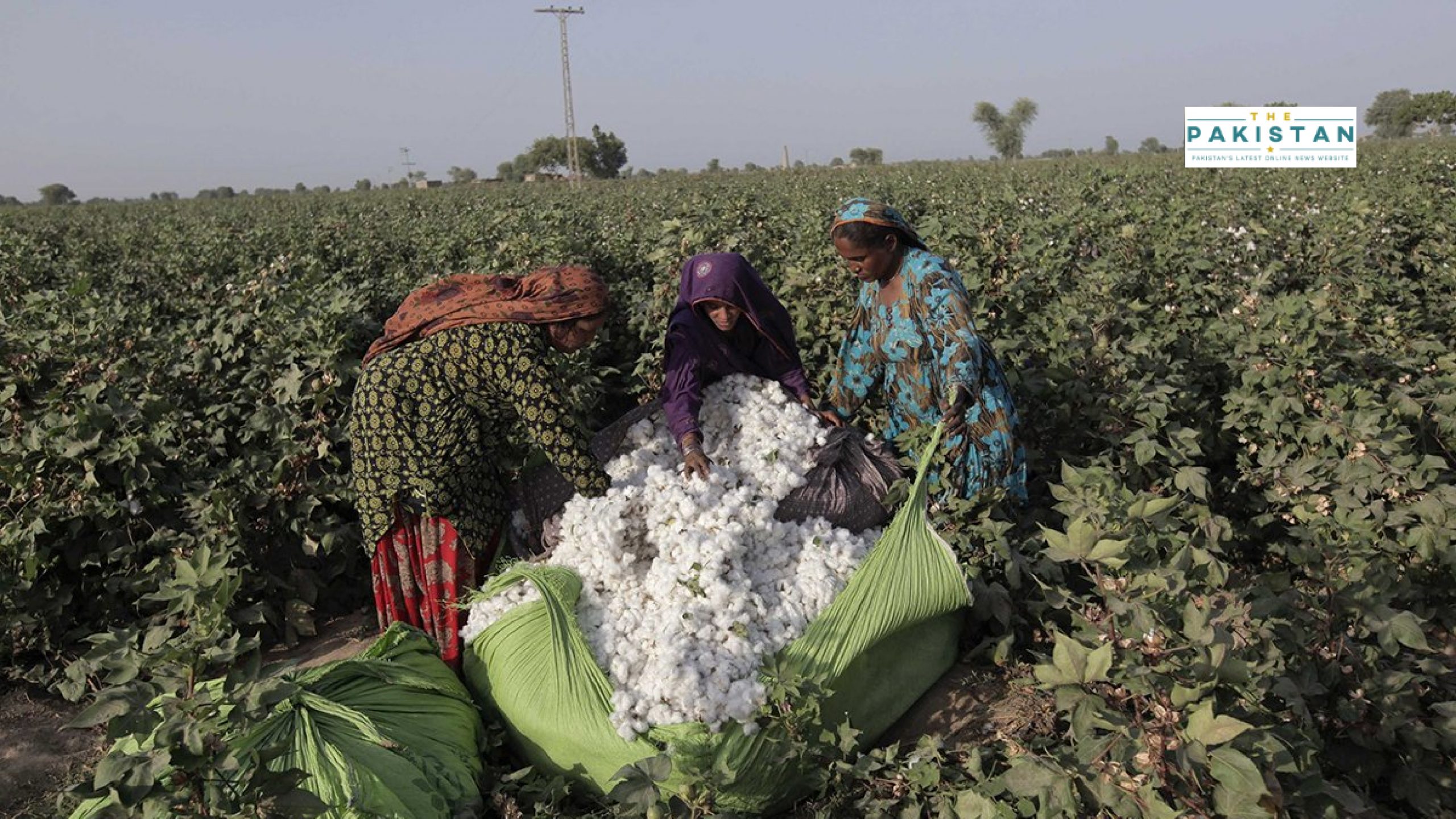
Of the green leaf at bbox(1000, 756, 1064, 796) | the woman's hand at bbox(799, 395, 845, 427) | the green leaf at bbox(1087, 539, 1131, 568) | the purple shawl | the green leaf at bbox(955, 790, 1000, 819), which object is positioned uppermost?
the purple shawl

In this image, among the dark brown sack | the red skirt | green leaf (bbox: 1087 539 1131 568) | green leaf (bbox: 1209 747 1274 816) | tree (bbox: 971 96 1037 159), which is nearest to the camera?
green leaf (bbox: 1209 747 1274 816)

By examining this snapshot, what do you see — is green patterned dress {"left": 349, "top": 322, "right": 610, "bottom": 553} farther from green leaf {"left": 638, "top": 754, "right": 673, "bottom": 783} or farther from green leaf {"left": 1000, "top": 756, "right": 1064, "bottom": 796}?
green leaf {"left": 1000, "top": 756, "right": 1064, "bottom": 796}

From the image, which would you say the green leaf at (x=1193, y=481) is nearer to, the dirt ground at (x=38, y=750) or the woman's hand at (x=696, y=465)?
the woman's hand at (x=696, y=465)

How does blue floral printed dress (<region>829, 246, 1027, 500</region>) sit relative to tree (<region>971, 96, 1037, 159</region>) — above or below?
below

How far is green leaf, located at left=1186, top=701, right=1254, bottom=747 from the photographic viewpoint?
1563 mm

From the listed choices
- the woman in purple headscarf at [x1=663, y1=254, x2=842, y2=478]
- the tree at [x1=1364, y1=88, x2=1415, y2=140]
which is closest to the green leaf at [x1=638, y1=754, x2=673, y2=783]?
the woman in purple headscarf at [x1=663, y1=254, x2=842, y2=478]

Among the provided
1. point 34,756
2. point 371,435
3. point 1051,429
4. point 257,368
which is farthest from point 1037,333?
point 34,756

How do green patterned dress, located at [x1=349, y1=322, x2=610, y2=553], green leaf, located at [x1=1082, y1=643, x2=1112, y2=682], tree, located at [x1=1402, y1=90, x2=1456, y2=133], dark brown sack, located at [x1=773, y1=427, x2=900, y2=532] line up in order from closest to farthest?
green leaf, located at [x1=1082, y1=643, x2=1112, y2=682]
green patterned dress, located at [x1=349, y1=322, x2=610, y2=553]
dark brown sack, located at [x1=773, y1=427, x2=900, y2=532]
tree, located at [x1=1402, y1=90, x2=1456, y2=133]

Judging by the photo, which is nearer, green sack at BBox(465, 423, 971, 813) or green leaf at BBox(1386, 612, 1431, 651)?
green leaf at BBox(1386, 612, 1431, 651)

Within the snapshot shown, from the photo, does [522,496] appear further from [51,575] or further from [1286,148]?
[1286,148]

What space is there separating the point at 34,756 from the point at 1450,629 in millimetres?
4476

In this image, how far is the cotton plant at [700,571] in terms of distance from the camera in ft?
7.63

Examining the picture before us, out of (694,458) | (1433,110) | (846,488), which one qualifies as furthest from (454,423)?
(1433,110)

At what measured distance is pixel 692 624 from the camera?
2.40m
